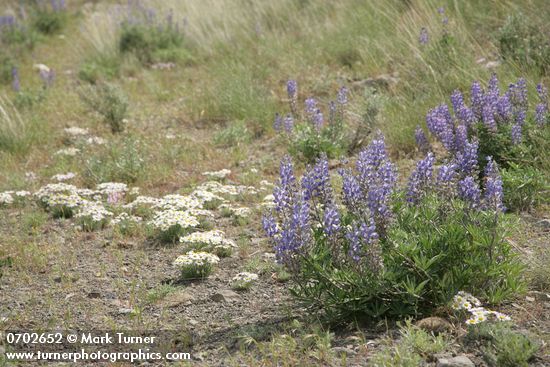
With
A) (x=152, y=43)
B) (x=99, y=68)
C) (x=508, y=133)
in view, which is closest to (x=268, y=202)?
(x=508, y=133)

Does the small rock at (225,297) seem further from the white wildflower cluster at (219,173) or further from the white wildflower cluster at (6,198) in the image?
the white wildflower cluster at (6,198)

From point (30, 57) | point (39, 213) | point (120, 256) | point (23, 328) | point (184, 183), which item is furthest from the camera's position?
point (30, 57)

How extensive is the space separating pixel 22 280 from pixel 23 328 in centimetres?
76

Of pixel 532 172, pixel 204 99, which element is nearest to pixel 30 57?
pixel 204 99

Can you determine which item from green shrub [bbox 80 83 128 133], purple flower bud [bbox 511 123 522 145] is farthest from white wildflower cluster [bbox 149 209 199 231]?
green shrub [bbox 80 83 128 133]

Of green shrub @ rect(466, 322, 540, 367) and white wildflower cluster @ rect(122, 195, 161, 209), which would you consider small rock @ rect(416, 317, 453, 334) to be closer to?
green shrub @ rect(466, 322, 540, 367)

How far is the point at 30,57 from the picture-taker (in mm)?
12156

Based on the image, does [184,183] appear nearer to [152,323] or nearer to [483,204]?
[152,323]

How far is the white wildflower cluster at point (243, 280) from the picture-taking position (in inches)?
176

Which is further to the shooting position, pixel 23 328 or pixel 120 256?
pixel 120 256

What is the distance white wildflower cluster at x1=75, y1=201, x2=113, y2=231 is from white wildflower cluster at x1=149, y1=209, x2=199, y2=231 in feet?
1.87

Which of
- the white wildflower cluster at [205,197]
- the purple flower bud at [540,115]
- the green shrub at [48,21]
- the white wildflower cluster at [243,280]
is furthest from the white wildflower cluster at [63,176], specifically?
the green shrub at [48,21]

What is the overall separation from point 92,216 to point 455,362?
3.50m

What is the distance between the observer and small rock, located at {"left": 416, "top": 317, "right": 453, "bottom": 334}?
11.7ft
